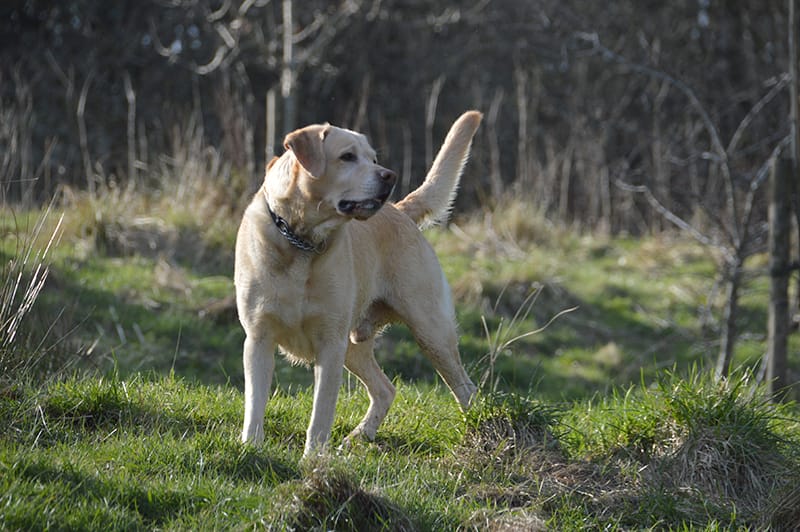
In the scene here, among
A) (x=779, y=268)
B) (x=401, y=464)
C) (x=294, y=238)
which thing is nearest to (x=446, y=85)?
(x=779, y=268)

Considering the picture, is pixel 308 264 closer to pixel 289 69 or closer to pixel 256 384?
pixel 256 384

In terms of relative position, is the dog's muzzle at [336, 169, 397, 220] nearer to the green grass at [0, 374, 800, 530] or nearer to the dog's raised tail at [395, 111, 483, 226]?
the green grass at [0, 374, 800, 530]

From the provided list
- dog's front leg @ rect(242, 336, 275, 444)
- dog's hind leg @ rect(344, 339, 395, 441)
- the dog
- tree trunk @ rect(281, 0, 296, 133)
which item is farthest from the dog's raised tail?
tree trunk @ rect(281, 0, 296, 133)

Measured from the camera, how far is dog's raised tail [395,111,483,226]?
565 centimetres

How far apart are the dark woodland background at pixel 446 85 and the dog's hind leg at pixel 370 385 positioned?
661 centimetres

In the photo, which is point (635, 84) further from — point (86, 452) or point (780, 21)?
point (86, 452)

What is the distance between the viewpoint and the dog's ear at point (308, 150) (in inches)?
169

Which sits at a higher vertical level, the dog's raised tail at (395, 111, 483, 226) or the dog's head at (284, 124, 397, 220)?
the dog's head at (284, 124, 397, 220)

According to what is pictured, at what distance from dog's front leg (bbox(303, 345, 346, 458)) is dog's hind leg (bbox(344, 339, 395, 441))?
28 centimetres

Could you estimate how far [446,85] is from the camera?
55.1 feet

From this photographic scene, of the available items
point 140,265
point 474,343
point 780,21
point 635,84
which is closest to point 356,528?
point 474,343

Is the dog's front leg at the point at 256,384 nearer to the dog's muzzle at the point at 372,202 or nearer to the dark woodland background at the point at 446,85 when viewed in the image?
the dog's muzzle at the point at 372,202

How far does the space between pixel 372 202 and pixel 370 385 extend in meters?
1.15

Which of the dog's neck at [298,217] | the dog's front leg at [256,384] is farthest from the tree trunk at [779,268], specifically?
the dog's front leg at [256,384]
